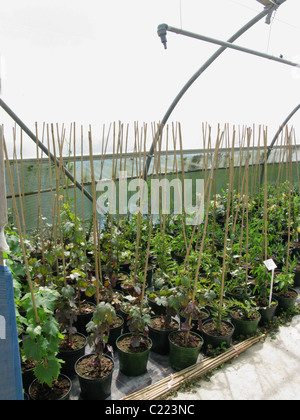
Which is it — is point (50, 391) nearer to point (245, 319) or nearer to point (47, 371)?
point (47, 371)

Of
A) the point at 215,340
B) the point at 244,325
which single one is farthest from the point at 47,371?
the point at 244,325

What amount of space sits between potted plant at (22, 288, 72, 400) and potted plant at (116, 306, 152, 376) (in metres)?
0.48

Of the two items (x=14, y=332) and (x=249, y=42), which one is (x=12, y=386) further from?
(x=249, y=42)

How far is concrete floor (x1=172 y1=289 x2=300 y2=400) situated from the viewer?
211cm

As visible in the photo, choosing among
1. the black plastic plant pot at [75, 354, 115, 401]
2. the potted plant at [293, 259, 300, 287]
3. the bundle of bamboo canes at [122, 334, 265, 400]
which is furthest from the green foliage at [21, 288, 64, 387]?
the potted plant at [293, 259, 300, 287]

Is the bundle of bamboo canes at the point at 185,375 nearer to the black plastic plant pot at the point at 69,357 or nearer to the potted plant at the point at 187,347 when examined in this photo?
the potted plant at the point at 187,347

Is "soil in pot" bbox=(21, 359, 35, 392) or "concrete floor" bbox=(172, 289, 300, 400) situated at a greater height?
"soil in pot" bbox=(21, 359, 35, 392)

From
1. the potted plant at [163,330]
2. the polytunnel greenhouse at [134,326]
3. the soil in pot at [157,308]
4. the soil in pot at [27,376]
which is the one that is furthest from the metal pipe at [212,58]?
the soil in pot at [27,376]

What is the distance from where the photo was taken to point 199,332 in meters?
2.72

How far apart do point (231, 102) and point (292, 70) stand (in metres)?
1.49

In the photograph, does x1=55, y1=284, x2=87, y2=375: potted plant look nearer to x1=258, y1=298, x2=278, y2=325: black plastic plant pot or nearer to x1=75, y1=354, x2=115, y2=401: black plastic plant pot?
x1=75, y1=354, x2=115, y2=401: black plastic plant pot

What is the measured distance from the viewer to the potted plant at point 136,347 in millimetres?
2182

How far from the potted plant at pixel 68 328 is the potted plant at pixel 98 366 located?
0.16 meters

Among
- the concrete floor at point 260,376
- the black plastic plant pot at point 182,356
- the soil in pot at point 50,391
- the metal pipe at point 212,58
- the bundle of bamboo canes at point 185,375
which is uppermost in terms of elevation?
the metal pipe at point 212,58
